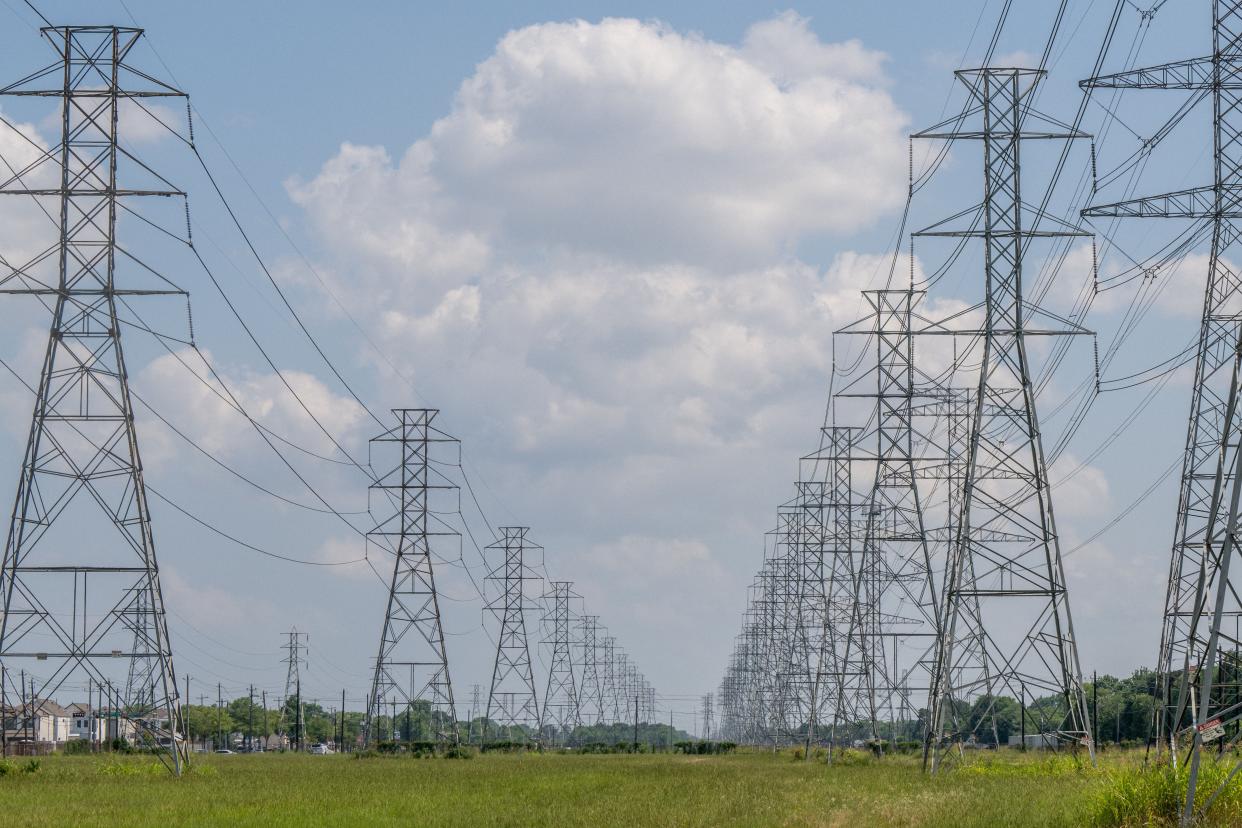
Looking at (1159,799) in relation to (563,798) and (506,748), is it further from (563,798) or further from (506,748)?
(506,748)

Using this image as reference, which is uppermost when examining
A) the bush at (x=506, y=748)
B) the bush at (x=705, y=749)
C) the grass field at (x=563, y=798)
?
the grass field at (x=563, y=798)

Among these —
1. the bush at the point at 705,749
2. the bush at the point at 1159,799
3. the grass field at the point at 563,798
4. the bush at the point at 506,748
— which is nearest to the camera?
the bush at the point at 1159,799

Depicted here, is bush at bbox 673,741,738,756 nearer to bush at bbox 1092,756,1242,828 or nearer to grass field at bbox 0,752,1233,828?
grass field at bbox 0,752,1233,828

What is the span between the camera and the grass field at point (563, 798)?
2550cm

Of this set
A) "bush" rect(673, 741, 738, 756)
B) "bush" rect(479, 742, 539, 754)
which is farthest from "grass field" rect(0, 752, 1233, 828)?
"bush" rect(673, 741, 738, 756)

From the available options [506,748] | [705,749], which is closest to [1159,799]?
[506,748]

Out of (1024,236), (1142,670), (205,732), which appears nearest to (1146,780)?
(1024,236)

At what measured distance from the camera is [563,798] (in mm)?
34125

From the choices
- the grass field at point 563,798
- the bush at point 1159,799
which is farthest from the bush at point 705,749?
the bush at point 1159,799

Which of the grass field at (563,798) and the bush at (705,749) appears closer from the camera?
the grass field at (563,798)

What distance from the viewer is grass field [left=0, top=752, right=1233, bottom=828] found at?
25500 millimetres

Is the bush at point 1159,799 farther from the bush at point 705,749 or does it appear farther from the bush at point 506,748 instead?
the bush at point 705,749

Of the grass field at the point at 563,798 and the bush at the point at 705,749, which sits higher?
the grass field at the point at 563,798

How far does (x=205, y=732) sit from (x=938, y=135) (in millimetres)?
132242
